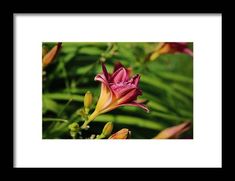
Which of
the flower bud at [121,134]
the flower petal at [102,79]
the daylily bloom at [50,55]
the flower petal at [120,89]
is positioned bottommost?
the flower bud at [121,134]

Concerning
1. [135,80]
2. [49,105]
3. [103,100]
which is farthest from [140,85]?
[49,105]

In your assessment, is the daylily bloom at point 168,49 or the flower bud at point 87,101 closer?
the flower bud at point 87,101

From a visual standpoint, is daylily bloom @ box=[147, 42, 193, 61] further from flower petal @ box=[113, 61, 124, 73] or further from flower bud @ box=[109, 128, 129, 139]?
flower bud @ box=[109, 128, 129, 139]

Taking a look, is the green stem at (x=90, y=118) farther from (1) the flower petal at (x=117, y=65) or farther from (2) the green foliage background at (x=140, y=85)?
(1) the flower petal at (x=117, y=65)

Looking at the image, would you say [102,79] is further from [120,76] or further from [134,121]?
[134,121]

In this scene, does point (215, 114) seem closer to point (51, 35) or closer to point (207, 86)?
point (207, 86)

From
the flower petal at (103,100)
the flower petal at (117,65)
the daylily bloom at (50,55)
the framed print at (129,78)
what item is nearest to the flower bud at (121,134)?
the framed print at (129,78)
